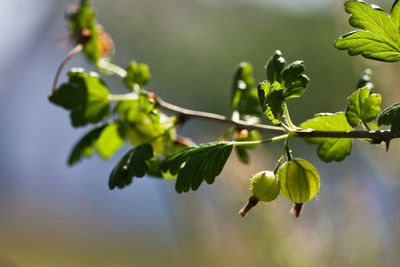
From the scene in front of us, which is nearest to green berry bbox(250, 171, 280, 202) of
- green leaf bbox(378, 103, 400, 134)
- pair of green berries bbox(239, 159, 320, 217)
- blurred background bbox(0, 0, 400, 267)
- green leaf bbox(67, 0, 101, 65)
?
pair of green berries bbox(239, 159, 320, 217)

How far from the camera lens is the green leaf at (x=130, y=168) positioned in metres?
0.50

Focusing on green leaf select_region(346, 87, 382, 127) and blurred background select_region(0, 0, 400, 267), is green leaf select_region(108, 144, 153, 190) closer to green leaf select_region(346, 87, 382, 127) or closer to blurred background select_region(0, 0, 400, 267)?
green leaf select_region(346, 87, 382, 127)

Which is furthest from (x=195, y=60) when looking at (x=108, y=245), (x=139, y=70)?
(x=139, y=70)

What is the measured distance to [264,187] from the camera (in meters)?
0.43

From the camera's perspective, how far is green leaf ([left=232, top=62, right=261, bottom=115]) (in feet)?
2.03

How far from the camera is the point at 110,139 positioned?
66 cm

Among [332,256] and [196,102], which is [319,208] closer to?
[332,256]

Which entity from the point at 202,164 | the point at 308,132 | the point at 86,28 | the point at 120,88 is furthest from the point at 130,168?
the point at 120,88

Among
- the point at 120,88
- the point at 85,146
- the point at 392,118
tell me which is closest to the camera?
the point at 392,118

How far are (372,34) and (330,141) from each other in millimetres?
122

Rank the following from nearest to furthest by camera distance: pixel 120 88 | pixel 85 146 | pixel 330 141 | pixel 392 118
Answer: pixel 392 118 → pixel 330 141 → pixel 85 146 → pixel 120 88

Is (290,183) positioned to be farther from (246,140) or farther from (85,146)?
(85,146)

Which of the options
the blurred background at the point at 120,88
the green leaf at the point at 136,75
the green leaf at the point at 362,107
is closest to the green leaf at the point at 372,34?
the green leaf at the point at 362,107

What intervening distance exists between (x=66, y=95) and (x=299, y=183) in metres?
0.35
